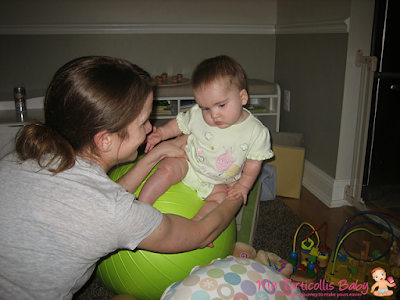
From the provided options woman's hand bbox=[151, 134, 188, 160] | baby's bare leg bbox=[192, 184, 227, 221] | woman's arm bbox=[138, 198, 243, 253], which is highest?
woman's hand bbox=[151, 134, 188, 160]

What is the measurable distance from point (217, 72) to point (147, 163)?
448 millimetres

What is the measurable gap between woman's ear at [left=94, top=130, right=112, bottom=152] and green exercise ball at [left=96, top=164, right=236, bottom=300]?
0.40m

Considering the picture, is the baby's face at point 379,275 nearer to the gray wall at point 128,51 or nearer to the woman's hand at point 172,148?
the woman's hand at point 172,148

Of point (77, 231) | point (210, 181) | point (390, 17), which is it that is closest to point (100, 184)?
point (77, 231)

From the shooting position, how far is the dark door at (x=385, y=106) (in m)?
1.84

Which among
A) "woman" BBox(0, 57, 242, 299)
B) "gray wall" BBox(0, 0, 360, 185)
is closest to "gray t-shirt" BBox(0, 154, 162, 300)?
"woman" BBox(0, 57, 242, 299)

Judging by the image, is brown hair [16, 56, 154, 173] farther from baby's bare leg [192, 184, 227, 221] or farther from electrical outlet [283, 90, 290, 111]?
electrical outlet [283, 90, 290, 111]

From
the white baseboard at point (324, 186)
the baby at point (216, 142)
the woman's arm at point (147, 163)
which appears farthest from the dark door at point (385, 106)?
the woman's arm at point (147, 163)

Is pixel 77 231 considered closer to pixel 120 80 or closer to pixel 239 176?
pixel 120 80

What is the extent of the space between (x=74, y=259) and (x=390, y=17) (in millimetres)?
1998

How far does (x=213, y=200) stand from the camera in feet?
4.35

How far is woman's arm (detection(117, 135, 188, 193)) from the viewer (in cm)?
126

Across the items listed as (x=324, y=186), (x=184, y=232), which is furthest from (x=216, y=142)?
(x=324, y=186)

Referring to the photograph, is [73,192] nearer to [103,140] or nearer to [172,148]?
[103,140]
